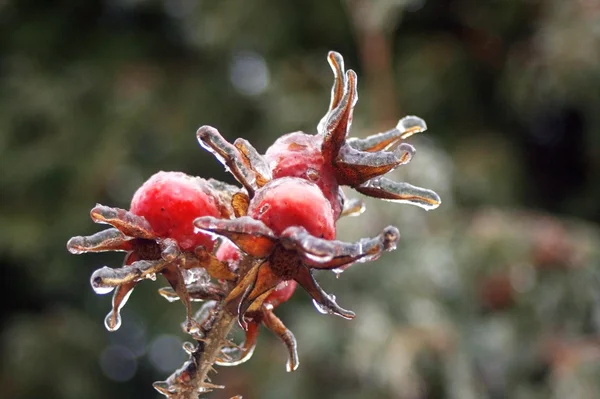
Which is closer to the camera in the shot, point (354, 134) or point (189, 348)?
point (189, 348)

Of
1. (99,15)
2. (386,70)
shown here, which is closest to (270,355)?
(386,70)

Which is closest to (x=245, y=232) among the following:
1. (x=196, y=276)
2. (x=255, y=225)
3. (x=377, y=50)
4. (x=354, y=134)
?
(x=255, y=225)

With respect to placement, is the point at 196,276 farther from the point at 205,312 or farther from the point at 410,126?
the point at 410,126

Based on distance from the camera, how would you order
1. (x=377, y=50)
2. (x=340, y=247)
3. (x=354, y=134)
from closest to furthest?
(x=340, y=247), (x=354, y=134), (x=377, y=50)

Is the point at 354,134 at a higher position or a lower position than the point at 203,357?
higher

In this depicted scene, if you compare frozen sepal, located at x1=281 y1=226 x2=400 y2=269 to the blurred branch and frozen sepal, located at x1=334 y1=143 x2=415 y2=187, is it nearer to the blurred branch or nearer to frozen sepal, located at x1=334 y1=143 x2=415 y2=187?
frozen sepal, located at x1=334 y1=143 x2=415 y2=187

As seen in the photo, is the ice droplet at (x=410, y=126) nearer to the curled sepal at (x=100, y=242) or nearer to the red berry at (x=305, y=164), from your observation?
the red berry at (x=305, y=164)

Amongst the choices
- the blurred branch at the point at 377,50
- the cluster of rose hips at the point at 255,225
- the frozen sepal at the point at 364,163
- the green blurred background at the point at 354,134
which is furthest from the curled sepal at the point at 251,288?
the blurred branch at the point at 377,50

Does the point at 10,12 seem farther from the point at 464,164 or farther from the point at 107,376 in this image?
the point at 464,164
